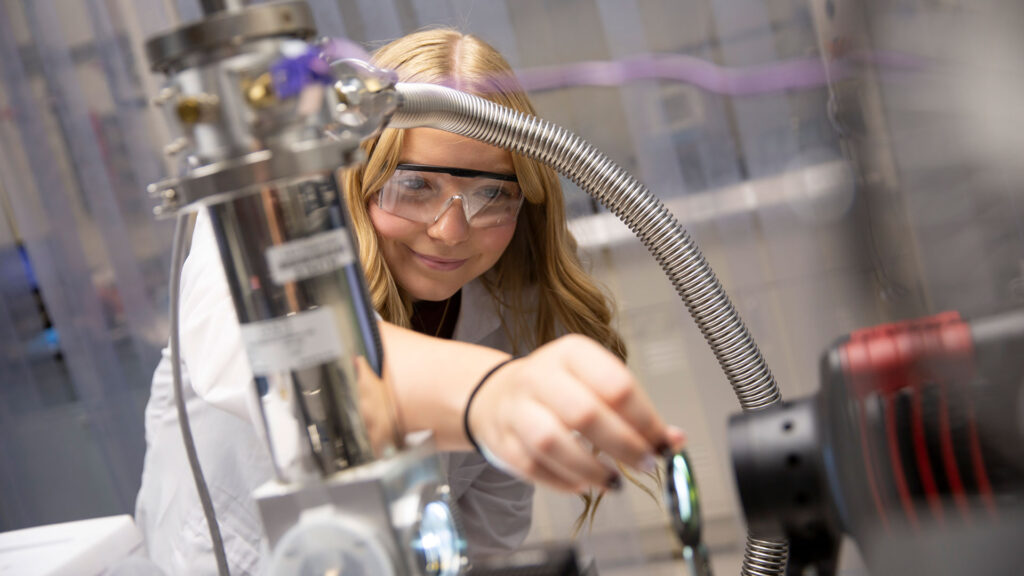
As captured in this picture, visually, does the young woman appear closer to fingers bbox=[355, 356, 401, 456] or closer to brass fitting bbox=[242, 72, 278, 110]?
fingers bbox=[355, 356, 401, 456]

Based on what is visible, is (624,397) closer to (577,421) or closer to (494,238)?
(577,421)

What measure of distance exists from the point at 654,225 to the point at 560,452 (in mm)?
296

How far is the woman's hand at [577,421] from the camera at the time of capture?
14.8 inches

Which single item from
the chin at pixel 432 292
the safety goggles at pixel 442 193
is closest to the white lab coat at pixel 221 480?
the chin at pixel 432 292

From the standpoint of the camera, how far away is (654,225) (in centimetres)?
63

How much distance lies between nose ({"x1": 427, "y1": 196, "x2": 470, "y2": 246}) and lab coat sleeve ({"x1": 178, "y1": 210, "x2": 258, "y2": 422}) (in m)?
0.29

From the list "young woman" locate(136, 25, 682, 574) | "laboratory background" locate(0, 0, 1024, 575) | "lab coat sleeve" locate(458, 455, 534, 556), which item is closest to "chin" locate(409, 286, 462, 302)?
"young woman" locate(136, 25, 682, 574)

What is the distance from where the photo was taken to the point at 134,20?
198 cm

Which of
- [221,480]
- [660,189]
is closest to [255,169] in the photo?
[221,480]

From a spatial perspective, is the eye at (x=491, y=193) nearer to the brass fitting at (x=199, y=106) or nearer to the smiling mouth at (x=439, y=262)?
the smiling mouth at (x=439, y=262)

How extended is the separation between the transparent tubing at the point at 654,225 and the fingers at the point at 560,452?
0.26 metres

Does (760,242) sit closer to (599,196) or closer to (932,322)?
(599,196)

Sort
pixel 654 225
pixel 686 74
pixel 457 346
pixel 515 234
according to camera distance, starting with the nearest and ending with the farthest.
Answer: pixel 457 346, pixel 654 225, pixel 515 234, pixel 686 74

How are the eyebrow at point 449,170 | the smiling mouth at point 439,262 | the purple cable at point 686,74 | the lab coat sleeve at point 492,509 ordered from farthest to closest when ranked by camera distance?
the purple cable at point 686,74, the lab coat sleeve at point 492,509, the smiling mouth at point 439,262, the eyebrow at point 449,170
